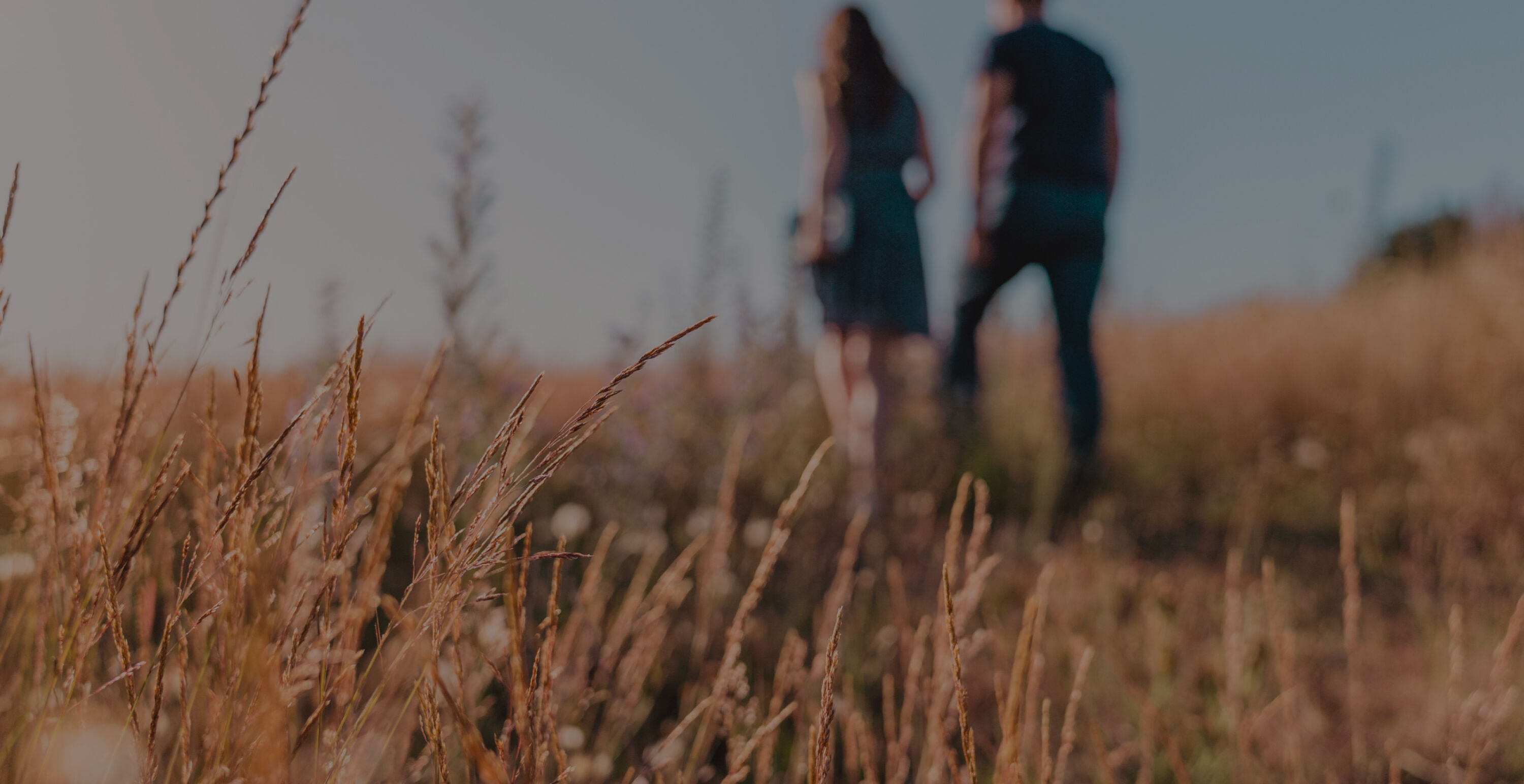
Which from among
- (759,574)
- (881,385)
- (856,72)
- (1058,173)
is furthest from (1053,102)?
(759,574)

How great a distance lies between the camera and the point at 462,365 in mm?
2148

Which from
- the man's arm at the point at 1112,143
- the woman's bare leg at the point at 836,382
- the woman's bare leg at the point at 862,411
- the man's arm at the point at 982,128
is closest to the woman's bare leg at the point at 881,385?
the woman's bare leg at the point at 862,411

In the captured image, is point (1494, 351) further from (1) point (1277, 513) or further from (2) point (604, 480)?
(2) point (604, 480)

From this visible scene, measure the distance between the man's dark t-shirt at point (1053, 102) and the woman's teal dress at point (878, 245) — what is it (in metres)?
0.47

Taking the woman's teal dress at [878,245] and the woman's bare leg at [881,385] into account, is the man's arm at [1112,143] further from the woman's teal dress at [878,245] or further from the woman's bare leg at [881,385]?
the woman's bare leg at [881,385]

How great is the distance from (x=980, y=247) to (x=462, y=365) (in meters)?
2.41

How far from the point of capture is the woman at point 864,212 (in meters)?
3.30

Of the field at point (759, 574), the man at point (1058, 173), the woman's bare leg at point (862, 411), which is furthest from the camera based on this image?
the man at point (1058, 173)

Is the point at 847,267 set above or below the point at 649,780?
above

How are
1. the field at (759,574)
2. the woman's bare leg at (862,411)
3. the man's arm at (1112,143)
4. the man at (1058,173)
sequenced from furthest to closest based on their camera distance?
the man's arm at (1112,143) < the man at (1058,173) < the woman's bare leg at (862,411) < the field at (759,574)

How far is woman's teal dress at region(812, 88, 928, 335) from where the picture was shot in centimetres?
335

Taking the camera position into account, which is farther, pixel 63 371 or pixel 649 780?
pixel 63 371

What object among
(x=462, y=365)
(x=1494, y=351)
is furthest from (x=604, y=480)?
(x=1494, y=351)

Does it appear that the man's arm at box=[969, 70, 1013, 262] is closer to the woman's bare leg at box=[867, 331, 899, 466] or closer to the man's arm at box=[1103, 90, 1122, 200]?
the man's arm at box=[1103, 90, 1122, 200]
